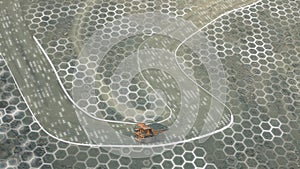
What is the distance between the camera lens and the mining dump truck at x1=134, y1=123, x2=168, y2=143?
13.2 feet

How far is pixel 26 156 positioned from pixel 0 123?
491 mm

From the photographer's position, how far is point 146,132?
405cm

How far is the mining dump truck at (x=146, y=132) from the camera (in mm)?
4027

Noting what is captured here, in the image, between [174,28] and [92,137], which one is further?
[174,28]

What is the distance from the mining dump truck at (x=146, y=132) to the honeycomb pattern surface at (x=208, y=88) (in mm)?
191

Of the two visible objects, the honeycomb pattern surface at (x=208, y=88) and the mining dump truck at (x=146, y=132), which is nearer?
the honeycomb pattern surface at (x=208, y=88)

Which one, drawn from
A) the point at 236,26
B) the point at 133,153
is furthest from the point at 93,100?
the point at 236,26

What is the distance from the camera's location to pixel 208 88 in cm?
454

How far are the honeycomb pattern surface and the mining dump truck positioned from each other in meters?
0.19

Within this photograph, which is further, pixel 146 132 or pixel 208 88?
pixel 208 88

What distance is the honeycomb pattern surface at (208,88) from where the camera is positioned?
3914mm

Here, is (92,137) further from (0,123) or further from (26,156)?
(0,123)

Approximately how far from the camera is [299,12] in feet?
18.1

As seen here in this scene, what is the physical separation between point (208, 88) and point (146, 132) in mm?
922
